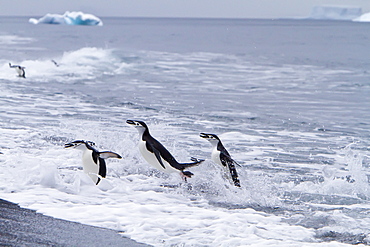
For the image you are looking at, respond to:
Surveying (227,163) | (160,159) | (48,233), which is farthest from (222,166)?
(48,233)

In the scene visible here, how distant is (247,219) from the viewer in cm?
504

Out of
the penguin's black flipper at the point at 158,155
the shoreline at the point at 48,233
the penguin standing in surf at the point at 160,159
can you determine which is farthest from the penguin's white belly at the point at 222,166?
the shoreline at the point at 48,233

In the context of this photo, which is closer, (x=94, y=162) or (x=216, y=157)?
(x=94, y=162)

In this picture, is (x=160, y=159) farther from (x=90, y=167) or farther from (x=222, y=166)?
(x=90, y=167)

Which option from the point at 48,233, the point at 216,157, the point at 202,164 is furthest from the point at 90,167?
the point at 48,233

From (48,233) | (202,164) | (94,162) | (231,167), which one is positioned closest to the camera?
(48,233)

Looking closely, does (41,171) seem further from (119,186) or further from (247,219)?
(247,219)

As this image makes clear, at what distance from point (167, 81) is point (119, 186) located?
1352cm

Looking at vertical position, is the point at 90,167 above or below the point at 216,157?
below

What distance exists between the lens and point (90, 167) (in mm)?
5949

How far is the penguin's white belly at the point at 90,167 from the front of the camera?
19.5 feet

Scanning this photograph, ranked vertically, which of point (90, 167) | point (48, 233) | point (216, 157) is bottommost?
point (48, 233)

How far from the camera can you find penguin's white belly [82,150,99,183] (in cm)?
593

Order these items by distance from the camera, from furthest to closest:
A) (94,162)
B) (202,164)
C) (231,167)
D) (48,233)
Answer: (202,164), (231,167), (94,162), (48,233)
